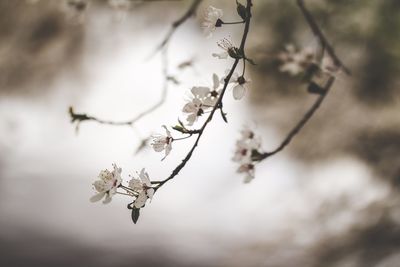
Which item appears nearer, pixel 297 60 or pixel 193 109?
pixel 193 109

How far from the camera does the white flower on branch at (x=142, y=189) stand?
883 millimetres

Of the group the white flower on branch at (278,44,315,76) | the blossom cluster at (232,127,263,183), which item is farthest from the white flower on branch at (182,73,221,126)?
the white flower on branch at (278,44,315,76)

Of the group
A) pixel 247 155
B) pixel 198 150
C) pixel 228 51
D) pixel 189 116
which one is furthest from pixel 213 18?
pixel 198 150

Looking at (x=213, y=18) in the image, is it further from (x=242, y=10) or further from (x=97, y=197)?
(x=97, y=197)

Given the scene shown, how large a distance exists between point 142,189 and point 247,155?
0.99ft

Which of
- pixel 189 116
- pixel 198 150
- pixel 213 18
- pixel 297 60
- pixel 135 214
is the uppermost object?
pixel 198 150

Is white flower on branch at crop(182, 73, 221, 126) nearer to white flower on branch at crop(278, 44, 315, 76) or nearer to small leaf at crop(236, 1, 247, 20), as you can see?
small leaf at crop(236, 1, 247, 20)

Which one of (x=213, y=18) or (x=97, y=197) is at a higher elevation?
(x=213, y=18)

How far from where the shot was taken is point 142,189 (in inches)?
35.6

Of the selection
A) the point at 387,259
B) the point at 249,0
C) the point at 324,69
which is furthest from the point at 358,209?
the point at 249,0

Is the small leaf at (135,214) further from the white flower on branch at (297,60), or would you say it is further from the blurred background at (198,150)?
the blurred background at (198,150)

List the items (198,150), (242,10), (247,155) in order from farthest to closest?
(198,150) < (247,155) < (242,10)

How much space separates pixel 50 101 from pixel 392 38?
303 cm

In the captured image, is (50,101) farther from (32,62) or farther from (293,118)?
(293,118)
